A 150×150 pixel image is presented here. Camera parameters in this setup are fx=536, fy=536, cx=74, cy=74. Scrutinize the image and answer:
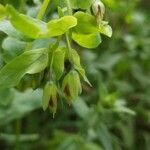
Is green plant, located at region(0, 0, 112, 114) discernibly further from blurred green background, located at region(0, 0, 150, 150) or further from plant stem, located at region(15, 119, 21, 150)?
plant stem, located at region(15, 119, 21, 150)

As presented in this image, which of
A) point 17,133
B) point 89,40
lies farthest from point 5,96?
point 89,40

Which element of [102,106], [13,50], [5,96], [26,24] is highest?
[26,24]

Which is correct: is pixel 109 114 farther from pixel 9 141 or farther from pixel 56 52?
pixel 56 52

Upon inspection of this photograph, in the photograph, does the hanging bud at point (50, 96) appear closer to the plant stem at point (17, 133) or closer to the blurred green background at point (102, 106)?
the blurred green background at point (102, 106)

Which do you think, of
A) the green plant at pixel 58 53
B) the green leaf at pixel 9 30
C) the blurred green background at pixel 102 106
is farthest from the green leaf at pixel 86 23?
the blurred green background at pixel 102 106

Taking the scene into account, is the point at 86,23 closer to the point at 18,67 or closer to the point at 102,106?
the point at 18,67

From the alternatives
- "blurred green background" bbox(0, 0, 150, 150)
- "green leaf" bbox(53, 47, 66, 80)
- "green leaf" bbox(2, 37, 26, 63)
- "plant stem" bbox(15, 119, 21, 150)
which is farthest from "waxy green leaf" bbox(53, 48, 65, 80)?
"plant stem" bbox(15, 119, 21, 150)
